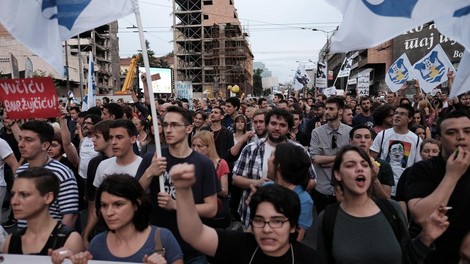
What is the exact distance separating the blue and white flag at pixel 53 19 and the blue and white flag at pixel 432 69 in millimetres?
8809

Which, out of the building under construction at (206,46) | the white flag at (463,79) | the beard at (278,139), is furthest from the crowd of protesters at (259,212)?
the building under construction at (206,46)

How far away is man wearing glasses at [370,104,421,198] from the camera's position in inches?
209

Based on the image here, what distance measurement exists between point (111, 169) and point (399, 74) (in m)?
10.2

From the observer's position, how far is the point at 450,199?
8.41 feet

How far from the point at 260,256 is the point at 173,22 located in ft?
229

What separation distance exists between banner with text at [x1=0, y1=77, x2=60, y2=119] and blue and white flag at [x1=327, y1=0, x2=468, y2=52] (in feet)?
9.90

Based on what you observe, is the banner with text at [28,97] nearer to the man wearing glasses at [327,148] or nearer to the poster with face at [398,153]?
the man wearing glasses at [327,148]

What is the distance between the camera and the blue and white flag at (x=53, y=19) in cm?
305

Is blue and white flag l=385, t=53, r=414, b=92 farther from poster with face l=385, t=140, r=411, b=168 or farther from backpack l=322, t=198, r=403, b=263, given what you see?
backpack l=322, t=198, r=403, b=263

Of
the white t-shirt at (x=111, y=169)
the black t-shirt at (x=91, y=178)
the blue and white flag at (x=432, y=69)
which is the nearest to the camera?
the white t-shirt at (x=111, y=169)

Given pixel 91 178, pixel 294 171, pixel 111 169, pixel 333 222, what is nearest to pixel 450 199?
pixel 333 222

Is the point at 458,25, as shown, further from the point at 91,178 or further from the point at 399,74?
the point at 399,74

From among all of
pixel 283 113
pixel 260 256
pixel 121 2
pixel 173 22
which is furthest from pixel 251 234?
pixel 173 22

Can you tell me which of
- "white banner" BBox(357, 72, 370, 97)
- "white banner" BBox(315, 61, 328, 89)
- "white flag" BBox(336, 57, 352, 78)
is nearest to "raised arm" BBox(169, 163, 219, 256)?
"white banner" BBox(315, 61, 328, 89)
